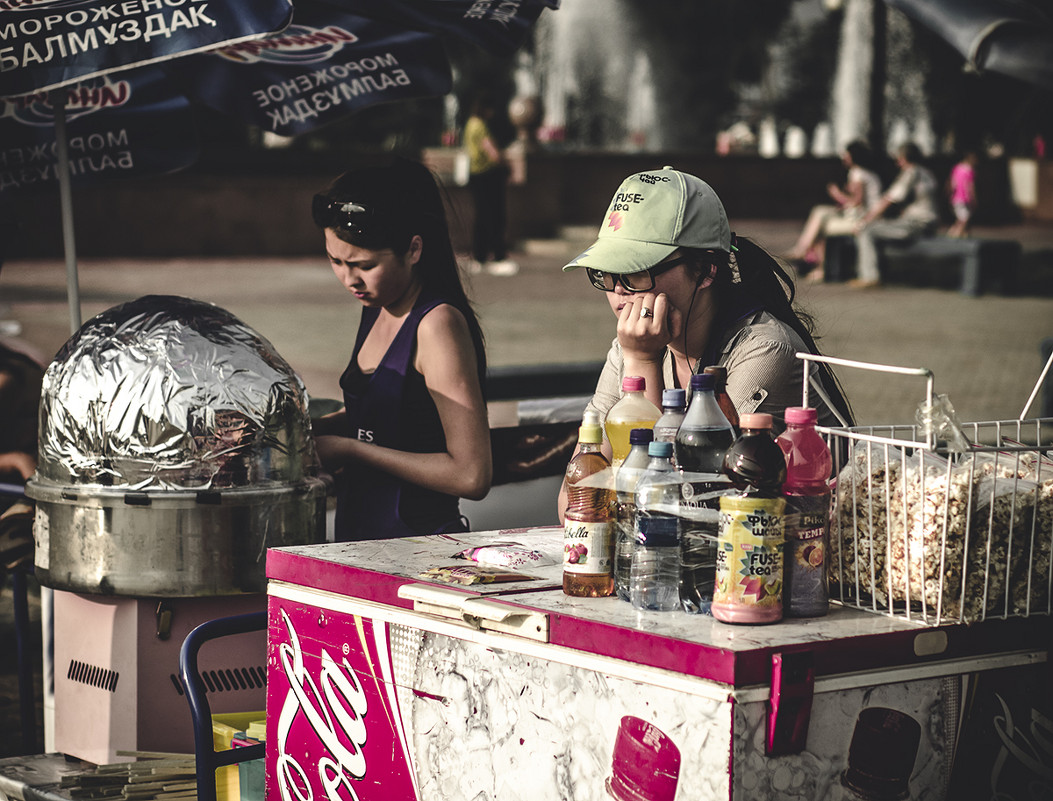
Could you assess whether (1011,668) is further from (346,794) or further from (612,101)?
(612,101)

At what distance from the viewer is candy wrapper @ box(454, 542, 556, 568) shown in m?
2.76

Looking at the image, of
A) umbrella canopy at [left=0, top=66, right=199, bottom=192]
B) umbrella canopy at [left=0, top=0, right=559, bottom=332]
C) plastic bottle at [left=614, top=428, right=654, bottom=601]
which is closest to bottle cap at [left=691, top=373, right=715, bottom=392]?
plastic bottle at [left=614, top=428, right=654, bottom=601]

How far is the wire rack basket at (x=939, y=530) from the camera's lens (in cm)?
228

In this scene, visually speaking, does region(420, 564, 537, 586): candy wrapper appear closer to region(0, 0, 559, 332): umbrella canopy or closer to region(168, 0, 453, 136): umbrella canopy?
region(0, 0, 559, 332): umbrella canopy

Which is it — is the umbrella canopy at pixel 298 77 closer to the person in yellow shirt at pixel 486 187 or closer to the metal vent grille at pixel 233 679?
the metal vent grille at pixel 233 679

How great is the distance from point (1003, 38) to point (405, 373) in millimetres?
2569

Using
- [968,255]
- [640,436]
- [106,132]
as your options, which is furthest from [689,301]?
[968,255]

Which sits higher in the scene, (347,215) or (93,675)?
(347,215)

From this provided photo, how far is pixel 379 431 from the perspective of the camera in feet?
12.3

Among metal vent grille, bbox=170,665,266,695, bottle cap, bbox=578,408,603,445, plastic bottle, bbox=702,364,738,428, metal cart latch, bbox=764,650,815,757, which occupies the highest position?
plastic bottle, bbox=702,364,738,428

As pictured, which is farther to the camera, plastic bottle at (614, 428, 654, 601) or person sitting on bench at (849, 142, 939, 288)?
person sitting on bench at (849, 142, 939, 288)

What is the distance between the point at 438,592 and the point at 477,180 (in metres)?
15.8

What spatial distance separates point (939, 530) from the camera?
2271mm

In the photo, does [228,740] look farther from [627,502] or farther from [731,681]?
[731,681]
